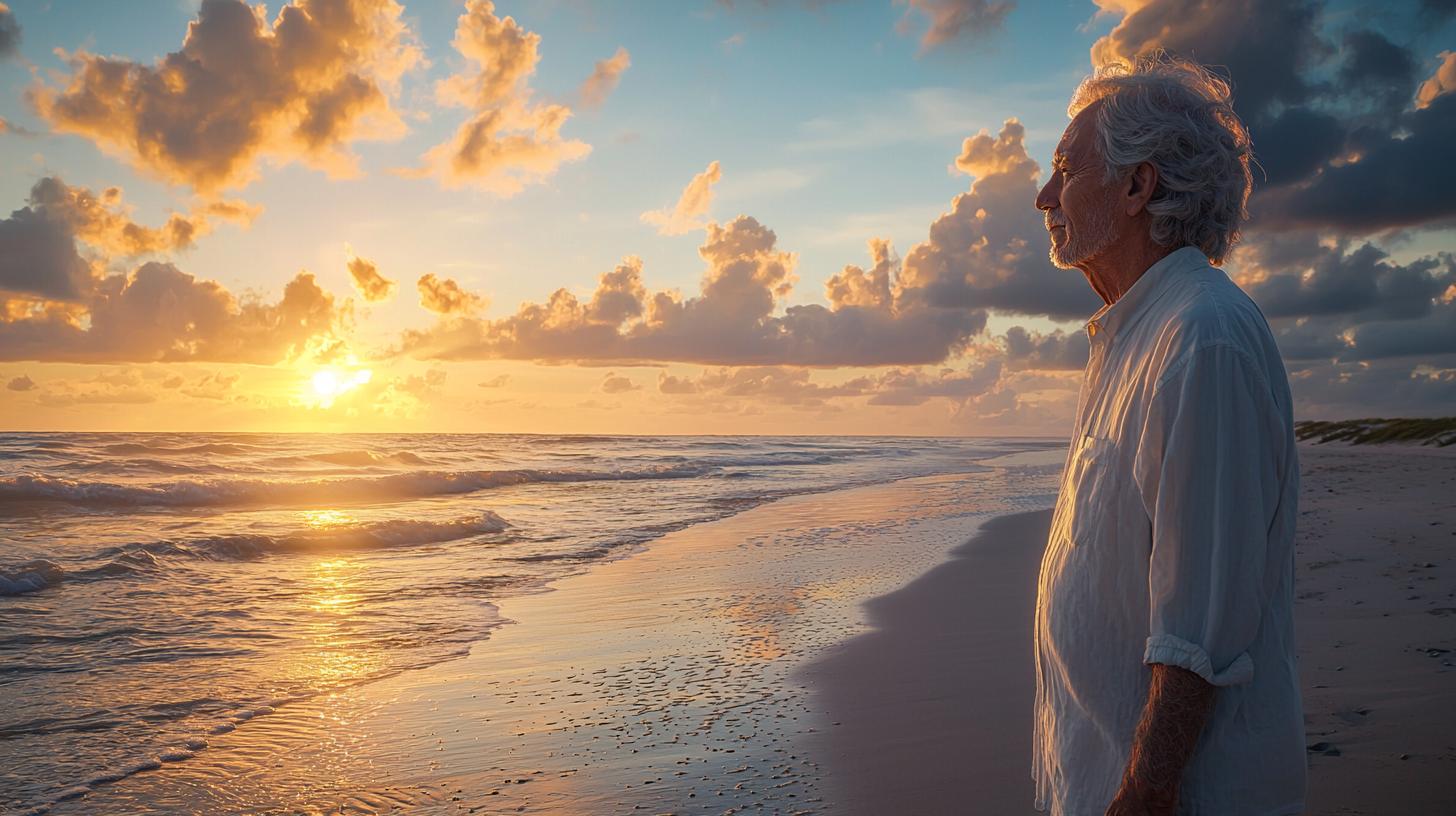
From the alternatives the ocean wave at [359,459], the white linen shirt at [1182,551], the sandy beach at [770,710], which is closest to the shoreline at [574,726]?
the sandy beach at [770,710]

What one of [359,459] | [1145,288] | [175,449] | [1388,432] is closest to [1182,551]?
[1145,288]

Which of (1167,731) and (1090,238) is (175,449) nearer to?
(1090,238)

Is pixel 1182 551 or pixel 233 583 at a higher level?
pixel 1182 551

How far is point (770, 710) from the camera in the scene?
5180 millimetres

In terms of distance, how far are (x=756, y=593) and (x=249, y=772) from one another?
523 cm

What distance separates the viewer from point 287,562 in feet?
37.8

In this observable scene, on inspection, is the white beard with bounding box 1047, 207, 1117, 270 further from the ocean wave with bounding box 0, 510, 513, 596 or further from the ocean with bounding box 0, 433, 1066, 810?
the ocean wave with bounding box 0, 510, 513, 596

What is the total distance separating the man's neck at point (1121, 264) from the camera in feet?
5.72

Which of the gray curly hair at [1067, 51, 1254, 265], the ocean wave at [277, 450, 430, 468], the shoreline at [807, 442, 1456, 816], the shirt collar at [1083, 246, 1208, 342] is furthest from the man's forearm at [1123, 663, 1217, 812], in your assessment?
the ocean wave at [277, 450, 430, 468]

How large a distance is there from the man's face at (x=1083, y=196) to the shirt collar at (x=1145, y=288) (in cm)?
13

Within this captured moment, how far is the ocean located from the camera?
5.37 metres

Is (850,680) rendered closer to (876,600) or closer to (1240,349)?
(876,600)

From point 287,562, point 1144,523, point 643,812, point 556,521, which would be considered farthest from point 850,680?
point 556,521

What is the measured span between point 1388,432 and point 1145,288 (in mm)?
47255
